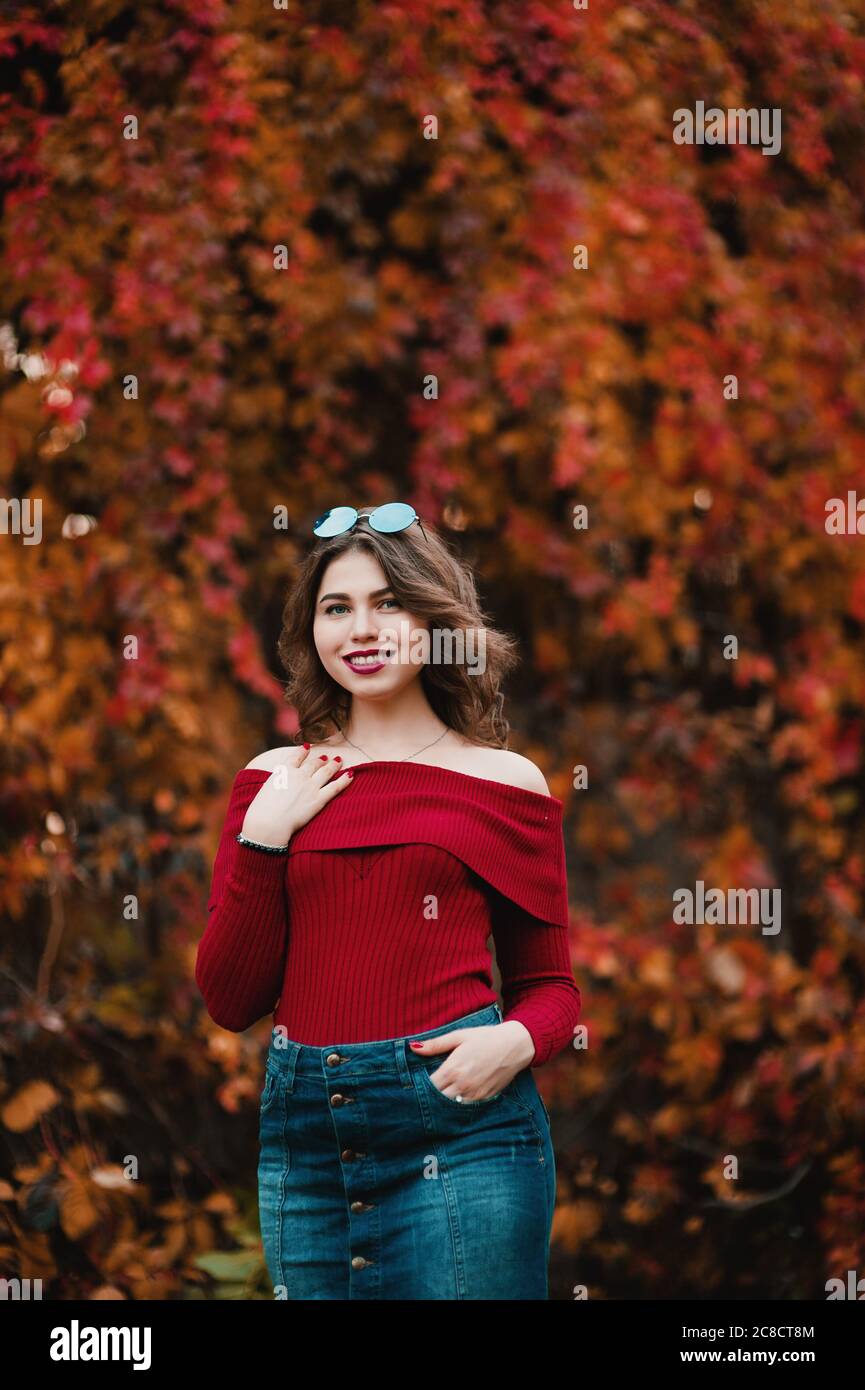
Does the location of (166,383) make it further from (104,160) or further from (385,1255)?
(385,1255)

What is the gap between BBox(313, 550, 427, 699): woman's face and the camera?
202 centimetres

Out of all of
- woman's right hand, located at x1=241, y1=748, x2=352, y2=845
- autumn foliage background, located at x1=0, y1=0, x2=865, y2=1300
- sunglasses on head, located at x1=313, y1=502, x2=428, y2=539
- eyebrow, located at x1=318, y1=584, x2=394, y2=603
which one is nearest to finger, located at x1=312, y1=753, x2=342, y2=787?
woman's right hand, located at x1=241, y1=748, x2=352, y2=845

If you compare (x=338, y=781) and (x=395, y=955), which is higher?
(x=338, y=781)

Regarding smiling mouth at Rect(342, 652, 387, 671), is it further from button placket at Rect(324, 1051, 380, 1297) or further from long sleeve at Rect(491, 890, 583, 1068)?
button placket at Rect(324, 1051, 380, 1297)

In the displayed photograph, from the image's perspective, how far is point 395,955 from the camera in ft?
6.29

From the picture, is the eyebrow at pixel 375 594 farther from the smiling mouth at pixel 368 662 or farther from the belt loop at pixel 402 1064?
the belt loop at pixel 402 1064

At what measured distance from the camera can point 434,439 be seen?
3752 mm

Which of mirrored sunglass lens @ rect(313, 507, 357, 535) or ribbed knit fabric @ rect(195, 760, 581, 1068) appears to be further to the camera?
mirrored sunglass lens @ rect(313, 507, 357, 535)

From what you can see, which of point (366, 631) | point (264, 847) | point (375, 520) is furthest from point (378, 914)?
point (375, 520)

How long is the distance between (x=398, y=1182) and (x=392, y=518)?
97 centimetres

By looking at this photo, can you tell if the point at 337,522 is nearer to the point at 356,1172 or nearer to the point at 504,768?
the point at 504,768

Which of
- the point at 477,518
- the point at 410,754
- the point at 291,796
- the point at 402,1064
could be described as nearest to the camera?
the point at 402,1064

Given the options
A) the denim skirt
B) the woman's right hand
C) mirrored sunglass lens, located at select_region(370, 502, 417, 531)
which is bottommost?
the denim skirt

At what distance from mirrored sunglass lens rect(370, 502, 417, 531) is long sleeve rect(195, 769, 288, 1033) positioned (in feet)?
1.75
